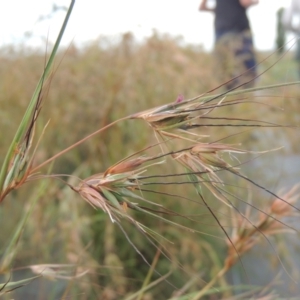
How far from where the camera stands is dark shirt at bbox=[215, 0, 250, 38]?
2785mm

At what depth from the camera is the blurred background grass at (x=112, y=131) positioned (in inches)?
64.9

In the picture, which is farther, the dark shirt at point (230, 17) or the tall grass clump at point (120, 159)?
the dark shirt at point (230, 17)

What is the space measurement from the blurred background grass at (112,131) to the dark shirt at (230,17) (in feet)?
2.32

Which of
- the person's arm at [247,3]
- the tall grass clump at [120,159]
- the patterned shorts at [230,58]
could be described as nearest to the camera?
the tall grass clump at [120,159]

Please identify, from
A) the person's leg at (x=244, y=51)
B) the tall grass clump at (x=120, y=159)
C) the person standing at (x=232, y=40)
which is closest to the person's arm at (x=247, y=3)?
the person standing at (x=232, y=40)

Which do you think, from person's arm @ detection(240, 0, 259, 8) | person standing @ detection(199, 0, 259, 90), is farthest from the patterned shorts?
person's arm @ detection(240, 0, 259, 8)

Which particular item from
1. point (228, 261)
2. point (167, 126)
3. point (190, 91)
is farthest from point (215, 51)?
point (167, 126)

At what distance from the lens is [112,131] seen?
1909mm

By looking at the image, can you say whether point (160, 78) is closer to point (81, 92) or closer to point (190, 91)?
point (190, 91)

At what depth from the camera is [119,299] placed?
161 cm

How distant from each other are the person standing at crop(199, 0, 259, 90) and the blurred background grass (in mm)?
214

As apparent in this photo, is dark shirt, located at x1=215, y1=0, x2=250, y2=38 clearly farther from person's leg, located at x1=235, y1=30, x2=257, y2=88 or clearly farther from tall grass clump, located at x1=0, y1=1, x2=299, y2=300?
tall grass clump, located at x1=0, y1=1, x2=299, y2=300

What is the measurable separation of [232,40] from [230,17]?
0.42m

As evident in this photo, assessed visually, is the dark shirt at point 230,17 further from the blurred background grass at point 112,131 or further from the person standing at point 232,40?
the blurred background grass at point 112,131
